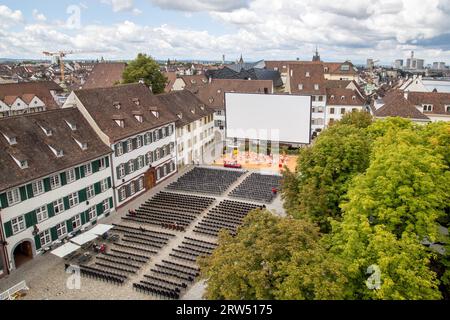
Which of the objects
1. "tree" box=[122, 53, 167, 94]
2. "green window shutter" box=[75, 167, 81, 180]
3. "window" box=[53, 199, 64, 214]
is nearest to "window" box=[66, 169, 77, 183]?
"green window shutter" box=[75, 167, 81, 180]

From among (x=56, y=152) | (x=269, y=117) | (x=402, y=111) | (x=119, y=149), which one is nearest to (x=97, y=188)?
(x=119, y=149)

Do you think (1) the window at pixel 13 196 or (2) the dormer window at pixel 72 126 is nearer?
(1) the window at pixel 13 196

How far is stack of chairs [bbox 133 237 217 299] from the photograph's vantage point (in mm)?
23188

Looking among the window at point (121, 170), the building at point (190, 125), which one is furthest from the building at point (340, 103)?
the window at point (121, 170)

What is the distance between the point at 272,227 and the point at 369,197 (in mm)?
5337

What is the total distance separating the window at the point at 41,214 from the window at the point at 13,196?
6.39 ft

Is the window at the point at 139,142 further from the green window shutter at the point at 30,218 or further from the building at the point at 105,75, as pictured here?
the building at the point at 105,75

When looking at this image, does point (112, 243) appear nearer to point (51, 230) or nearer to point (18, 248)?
point (51, 230)

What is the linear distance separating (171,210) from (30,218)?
13.0 metres

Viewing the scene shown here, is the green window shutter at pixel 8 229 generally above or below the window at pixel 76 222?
above

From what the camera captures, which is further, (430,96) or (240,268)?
(430,96)

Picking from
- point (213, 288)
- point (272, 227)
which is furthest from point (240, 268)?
point (272, 227)

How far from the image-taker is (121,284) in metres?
24.2

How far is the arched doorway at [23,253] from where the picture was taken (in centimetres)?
2689
